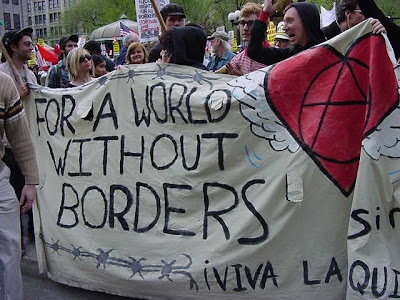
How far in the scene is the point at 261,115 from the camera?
277cm

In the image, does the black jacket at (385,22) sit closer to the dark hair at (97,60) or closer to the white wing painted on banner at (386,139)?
the white wing painted on banner at (386,139)

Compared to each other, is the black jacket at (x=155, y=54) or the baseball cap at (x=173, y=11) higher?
the baseball cap at (x=173, y=11)

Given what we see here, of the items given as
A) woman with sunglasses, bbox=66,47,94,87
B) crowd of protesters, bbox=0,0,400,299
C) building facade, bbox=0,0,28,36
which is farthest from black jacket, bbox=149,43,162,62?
building facade, bbox=0,0,28,36

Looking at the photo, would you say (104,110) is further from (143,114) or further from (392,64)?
(392,64)

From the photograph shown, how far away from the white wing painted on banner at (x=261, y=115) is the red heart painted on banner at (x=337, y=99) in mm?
42

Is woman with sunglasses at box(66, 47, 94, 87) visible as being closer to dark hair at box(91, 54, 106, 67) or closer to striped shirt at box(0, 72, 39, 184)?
dark hair at box(91, 54, 106, 67)

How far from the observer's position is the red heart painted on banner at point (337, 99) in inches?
98.2

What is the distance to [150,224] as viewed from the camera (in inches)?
121

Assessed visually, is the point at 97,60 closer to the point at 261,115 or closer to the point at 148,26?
the point at 148,26

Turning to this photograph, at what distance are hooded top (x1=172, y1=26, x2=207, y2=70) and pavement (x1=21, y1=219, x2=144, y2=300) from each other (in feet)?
5.52

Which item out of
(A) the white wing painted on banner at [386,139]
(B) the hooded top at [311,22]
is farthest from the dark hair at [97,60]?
(A) the white wing painted on banner at [386,139]

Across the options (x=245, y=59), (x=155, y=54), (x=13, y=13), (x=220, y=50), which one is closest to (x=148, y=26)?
(x=220, y=50)

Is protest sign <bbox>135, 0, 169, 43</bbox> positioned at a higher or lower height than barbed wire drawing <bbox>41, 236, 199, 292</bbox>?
higher

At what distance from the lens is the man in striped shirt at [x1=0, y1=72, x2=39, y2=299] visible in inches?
101
